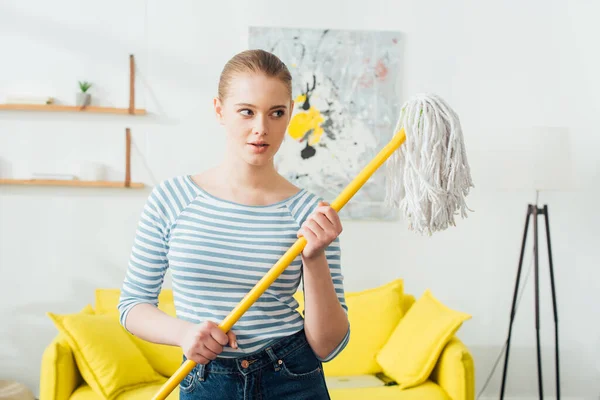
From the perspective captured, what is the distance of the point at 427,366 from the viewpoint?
2.82 metres

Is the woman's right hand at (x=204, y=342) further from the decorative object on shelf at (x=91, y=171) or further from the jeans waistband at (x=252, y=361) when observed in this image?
the decorative object on shelf at (x=91, y=171)

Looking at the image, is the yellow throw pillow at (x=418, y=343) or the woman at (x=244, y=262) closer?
the woman at (x=244, y=262)

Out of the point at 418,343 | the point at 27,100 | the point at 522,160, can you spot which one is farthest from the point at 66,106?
the point at 522,160

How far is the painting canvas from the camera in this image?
3488mm

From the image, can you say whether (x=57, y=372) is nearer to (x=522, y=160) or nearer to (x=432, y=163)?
(x=432, y=163)

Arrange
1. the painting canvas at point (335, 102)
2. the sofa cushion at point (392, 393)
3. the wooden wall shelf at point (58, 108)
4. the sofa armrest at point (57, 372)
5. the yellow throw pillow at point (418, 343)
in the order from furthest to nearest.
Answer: the painting canvas at point (335, 102), the wooden wall shelf at point (58, 108), the yellow throw pillow at point (418, 343), the sofa cushion at point (392, 393), the sofa armrest at point (57, 372)

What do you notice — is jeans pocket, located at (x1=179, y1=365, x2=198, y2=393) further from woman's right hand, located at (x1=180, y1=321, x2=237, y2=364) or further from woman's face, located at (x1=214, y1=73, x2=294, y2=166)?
woman's face, located at (x1=214, y1=73, x2=294, y2=166)

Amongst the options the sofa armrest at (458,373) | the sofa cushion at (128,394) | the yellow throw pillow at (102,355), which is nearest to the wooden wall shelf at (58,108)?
the yellow throw pillow at (102,355)

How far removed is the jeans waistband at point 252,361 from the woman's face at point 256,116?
0.30 meters

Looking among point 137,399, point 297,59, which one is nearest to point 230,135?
point 137,399

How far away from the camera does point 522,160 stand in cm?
311

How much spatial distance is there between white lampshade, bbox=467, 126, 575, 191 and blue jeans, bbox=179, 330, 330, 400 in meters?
2.22

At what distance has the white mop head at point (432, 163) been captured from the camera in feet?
3.79

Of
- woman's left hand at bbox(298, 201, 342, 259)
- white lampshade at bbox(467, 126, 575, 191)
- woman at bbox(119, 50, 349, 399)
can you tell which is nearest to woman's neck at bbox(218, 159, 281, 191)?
woman at bbox(119, 50, 349, 399)
